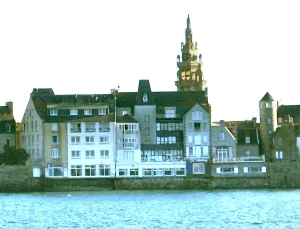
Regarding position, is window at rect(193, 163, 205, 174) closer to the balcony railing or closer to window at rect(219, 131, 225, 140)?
the balcony railing

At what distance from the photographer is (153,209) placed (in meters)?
91.4

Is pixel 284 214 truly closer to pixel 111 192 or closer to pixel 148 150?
pixel 111 192

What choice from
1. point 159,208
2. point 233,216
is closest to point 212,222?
point 233,216

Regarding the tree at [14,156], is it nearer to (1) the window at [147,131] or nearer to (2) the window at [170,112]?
(1) the window at [147,131]

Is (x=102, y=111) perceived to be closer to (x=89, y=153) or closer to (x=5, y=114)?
(x=89, y=153)

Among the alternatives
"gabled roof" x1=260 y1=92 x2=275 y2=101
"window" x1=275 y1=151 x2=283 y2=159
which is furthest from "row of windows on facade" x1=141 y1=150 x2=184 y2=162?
"gabled roof" x1=260 y1=92 x2=275 y2=101

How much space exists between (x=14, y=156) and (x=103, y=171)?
11270 millimetres

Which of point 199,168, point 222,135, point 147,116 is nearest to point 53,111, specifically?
point 147,116

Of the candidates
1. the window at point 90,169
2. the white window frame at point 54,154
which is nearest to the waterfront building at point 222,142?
the window at point 90,169

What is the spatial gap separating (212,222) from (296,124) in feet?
212

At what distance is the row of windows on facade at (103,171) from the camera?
126375mm

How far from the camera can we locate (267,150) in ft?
452

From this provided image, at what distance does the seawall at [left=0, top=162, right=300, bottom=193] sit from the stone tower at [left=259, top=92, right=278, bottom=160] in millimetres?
13620

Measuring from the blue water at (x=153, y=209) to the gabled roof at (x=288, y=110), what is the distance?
32.4 metres
